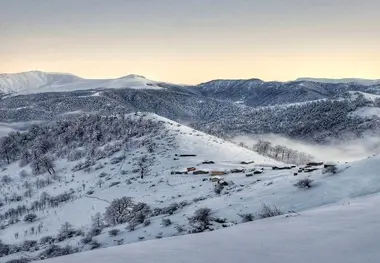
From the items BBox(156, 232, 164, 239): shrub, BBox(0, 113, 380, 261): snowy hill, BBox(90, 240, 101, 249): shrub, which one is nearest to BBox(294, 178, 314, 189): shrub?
BBox(0, 113, 380, 261): snowy hill

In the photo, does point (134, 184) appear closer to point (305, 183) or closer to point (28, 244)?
point (28, 244)

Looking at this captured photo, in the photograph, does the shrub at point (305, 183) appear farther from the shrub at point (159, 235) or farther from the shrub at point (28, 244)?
the shrub at point (28, 244)

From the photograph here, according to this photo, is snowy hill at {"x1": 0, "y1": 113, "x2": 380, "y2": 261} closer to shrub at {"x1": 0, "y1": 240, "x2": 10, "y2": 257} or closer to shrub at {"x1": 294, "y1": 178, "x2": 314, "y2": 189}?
shrub at {"x1": 0, "y1": 240, "x2": 10, "y2": 257}

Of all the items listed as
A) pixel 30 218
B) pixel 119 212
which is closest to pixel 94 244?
pixel 119 212

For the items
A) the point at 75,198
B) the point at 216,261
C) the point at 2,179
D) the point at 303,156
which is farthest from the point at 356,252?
the point at 303,156

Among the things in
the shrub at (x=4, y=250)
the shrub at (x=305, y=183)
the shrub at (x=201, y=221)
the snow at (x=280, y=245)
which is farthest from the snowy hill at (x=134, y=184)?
the snow at (x=280, y=245)

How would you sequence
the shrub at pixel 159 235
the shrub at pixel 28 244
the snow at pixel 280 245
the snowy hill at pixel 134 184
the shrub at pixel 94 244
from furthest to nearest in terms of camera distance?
1. the shrub at pixel 28 244
2. the shrub at pixel 94 244
3. the snowy hill at pixel 134 184
4. the shrub at pixel 159 235
5. the snow at pixel 280 245

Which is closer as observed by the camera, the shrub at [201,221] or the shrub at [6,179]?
the shrub at [201,221]

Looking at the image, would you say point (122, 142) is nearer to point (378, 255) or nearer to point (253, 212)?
point (253, 212)
